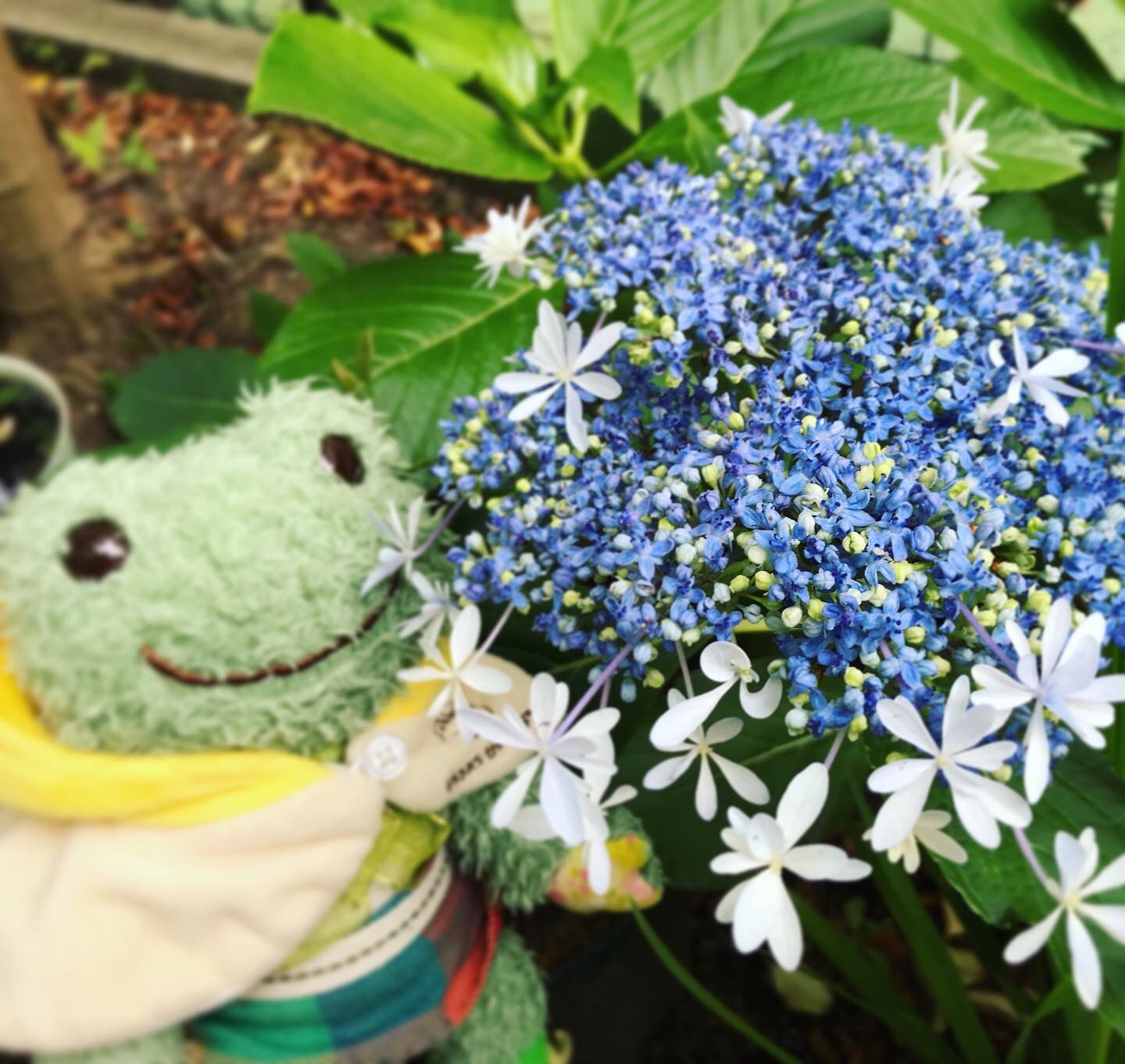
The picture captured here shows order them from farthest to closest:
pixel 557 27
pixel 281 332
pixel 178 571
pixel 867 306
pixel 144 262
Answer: pixel 144 262
pixel 557 27
pixel 281 332
pixel 178 571
pixel 867 306

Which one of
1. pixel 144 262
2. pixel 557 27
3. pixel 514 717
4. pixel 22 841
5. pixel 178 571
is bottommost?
pixel 144 262

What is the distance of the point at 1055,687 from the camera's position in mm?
437

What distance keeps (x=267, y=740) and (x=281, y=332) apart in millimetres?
390

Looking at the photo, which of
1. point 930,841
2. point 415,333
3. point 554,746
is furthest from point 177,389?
point 930,841

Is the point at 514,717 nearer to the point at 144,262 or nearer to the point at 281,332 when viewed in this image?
the point at 281,332

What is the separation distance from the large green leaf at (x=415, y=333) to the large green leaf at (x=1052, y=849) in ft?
1.62

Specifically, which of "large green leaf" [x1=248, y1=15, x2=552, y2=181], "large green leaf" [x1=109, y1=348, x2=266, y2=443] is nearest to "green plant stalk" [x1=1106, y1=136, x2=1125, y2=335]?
"large green leaf" [x1=248, y1=15, x2=552, y2=181]

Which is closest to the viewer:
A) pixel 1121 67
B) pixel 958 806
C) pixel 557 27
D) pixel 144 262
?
pixel 958 806

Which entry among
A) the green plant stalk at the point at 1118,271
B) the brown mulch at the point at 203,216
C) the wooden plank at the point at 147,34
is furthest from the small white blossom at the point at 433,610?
the wooden plank at the point at 147,34

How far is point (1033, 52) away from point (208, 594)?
947 mm

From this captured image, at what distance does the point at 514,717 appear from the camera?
499 millimetres

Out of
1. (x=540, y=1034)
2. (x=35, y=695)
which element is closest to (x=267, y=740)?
→ (x=35, y=695)

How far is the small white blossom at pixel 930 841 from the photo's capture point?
1.56 ft

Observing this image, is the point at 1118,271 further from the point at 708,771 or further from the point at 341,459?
the point at 341,459
